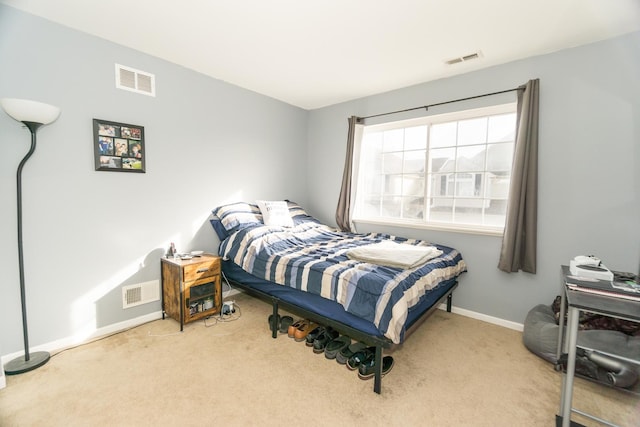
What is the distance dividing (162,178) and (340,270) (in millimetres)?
1952

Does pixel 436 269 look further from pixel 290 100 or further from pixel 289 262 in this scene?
pixel 290 100

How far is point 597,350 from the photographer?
1.56m

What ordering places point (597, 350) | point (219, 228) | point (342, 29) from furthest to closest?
point (219, 228) < point (342, 29) < point (597, 350)

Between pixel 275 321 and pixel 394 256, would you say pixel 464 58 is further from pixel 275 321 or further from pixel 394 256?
pixel 275 321

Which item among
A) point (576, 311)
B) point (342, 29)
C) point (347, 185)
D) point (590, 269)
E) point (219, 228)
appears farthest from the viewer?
point (347, 185)

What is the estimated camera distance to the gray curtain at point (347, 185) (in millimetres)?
3592

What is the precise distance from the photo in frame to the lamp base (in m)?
1.43

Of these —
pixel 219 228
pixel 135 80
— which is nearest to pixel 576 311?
pixel 219 228

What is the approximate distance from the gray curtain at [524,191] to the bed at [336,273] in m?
0.50

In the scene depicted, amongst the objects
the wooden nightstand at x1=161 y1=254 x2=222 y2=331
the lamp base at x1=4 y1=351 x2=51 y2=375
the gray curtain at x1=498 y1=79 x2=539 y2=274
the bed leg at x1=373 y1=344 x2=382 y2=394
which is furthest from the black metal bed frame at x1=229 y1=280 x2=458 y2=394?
the lamp base at x1=4 y1=351 x2=51 y2=375

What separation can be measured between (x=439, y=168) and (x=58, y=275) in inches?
143

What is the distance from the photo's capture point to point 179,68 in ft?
9.07

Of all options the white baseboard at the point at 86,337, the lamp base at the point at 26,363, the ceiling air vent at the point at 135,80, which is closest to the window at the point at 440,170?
the ceiling air vent at the point at 135,80

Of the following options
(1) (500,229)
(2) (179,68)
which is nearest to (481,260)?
(1) (500,229)
